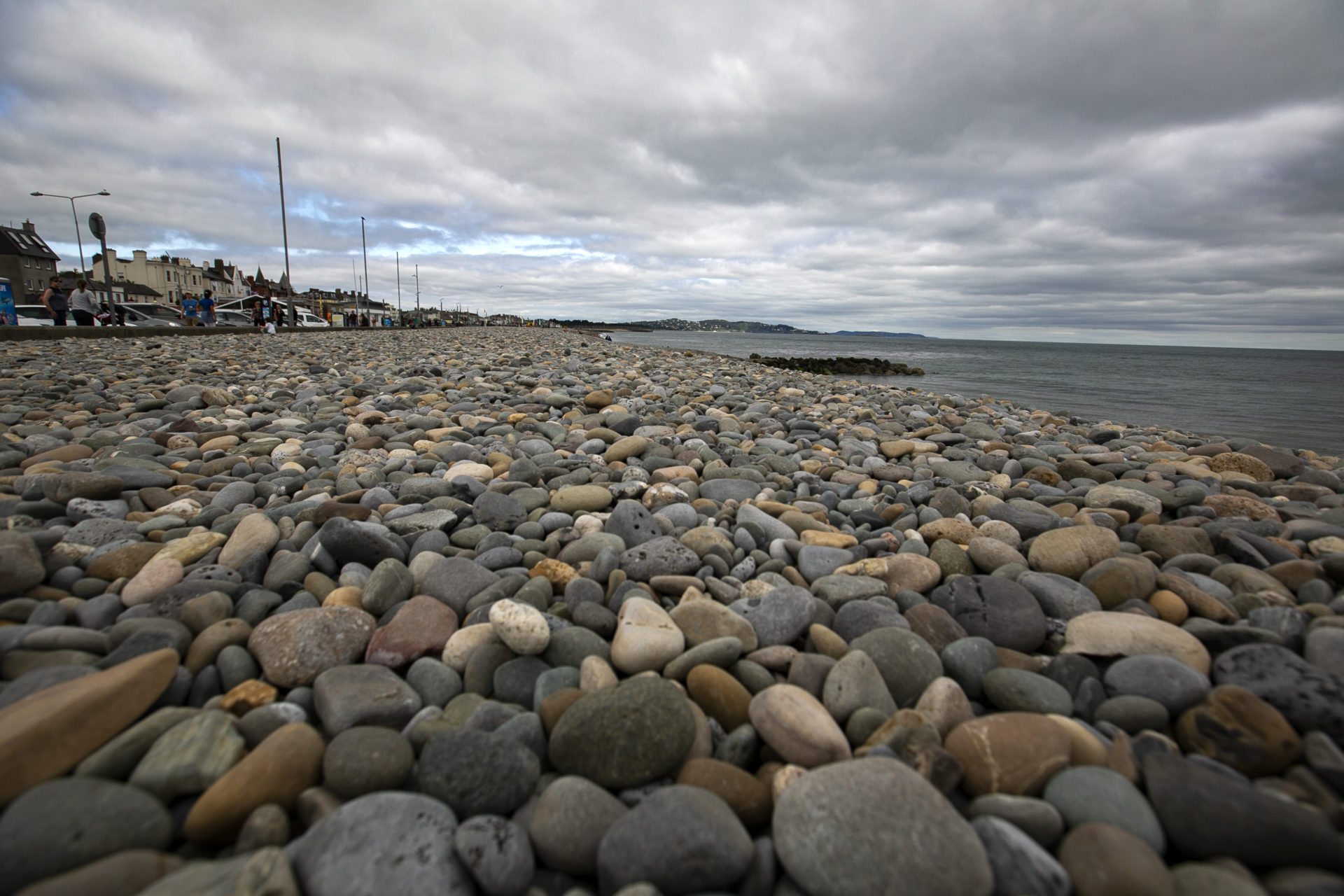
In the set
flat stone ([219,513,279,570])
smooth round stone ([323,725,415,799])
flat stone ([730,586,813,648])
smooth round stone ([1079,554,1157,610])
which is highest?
smooth round stone ([1079,554,1157,610])

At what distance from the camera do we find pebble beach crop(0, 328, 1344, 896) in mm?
1127

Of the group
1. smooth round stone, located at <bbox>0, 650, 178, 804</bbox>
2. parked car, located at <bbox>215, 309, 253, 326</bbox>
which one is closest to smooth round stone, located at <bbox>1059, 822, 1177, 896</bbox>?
smooth round stone, located at <bbox>0, 650, 178, 804</bbox>

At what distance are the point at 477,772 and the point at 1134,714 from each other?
164 centimetres

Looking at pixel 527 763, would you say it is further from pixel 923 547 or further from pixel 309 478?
pixel 309 478

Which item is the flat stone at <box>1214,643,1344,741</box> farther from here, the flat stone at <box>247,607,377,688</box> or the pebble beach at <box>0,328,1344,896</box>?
the flat stone at <box>247,607,377,688</box>

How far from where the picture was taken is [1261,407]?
47.5 feet

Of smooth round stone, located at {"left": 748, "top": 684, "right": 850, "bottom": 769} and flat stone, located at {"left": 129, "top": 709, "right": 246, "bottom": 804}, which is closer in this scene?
flat stone, located at {"left": 129, "top": 709, "right": 246, "bottom": 804}

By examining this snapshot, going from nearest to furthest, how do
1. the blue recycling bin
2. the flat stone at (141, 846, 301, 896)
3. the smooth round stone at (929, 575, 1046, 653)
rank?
the flat stone at (141, 846, 301, 896) → the smooth round stone at (929, 575, 1046, 653) → the blue recycling bin

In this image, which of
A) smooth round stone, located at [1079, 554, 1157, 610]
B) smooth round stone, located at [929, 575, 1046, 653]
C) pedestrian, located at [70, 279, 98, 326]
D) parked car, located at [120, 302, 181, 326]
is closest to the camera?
smooth round stone, located at [929, 575, 1046, 653]

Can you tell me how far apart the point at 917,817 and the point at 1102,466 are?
361 centimetres

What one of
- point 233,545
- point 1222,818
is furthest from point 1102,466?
point 233,545

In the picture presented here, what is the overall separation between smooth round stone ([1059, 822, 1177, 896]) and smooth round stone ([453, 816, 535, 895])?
3.43 feet

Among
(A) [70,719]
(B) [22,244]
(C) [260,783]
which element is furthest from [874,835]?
(B) [22,244]

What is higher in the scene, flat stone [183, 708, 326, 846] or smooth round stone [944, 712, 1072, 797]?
smooth round stone [944, 712, 1072, 797]
